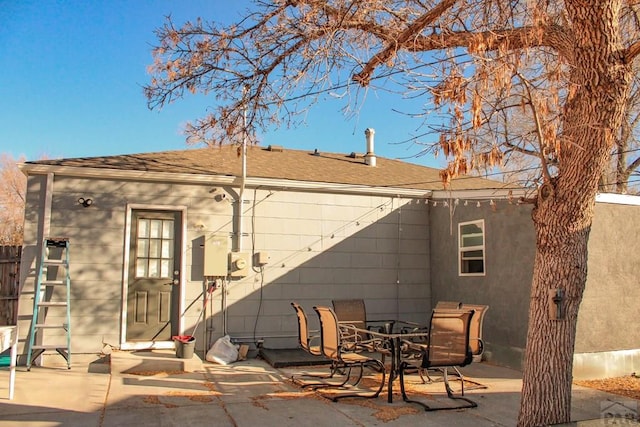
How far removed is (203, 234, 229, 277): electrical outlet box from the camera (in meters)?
8.41

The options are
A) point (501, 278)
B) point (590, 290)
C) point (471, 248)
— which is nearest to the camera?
point (590, 290)

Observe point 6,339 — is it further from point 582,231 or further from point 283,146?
point 283,146

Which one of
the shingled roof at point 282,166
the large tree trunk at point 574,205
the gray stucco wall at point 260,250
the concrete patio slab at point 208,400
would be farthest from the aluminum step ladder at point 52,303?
the large tree trunk at point 574,205

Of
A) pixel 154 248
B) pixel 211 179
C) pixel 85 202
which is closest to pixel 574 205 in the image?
pixel 211 179

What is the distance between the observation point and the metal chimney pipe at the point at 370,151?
38.7ft

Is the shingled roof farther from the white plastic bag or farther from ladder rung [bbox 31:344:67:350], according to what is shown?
the white plastic bag

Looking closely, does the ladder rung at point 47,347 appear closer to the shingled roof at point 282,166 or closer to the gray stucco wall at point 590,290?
the shingled roof at point 282,166

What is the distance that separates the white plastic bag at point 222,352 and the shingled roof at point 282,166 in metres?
2.79

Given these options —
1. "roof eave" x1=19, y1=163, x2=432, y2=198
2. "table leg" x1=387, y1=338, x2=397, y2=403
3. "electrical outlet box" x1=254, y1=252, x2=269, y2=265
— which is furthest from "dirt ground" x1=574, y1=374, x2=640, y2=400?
"electrical outlet box" x1=254, y1=252, x2=269, y2=265

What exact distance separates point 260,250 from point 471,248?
370 centimetres

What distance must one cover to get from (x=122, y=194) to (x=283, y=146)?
4.45m

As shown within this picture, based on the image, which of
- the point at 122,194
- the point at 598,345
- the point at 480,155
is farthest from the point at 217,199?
the point at 598,345

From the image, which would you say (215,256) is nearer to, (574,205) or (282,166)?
(282,166)

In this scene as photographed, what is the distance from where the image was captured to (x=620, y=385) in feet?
22.9
